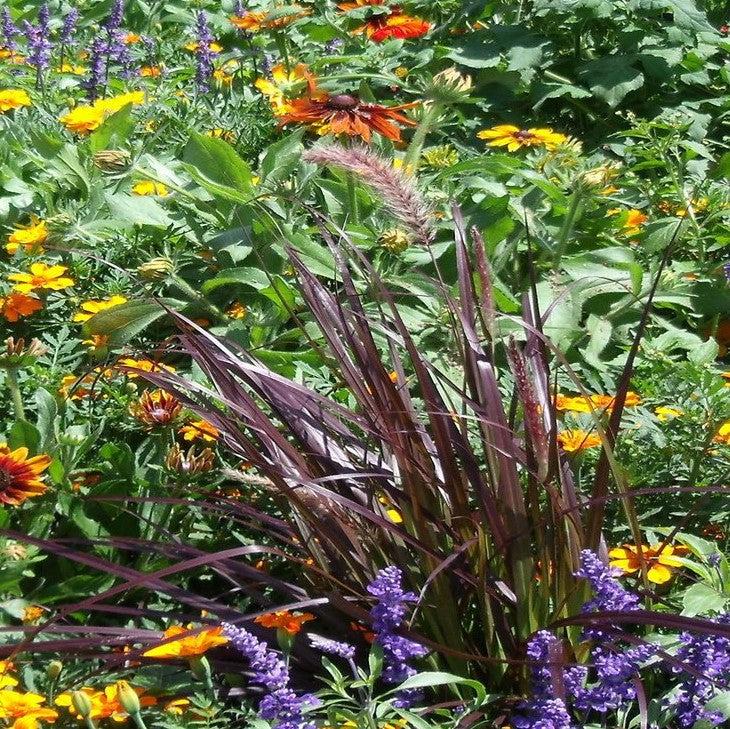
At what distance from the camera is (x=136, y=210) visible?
292cm

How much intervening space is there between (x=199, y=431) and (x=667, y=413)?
81 centimetres

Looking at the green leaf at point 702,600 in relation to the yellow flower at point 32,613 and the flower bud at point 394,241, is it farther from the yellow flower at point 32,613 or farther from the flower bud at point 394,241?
the flower bud at point 394,241

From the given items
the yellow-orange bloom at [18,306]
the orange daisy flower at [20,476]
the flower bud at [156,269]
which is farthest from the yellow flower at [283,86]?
the orange daisy flower at [20,476]

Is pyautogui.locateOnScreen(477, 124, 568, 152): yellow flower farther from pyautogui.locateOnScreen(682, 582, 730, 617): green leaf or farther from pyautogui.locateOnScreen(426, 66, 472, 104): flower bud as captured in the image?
pyautogui.locateOnScreen(682, 582, 730, 617): green leaf


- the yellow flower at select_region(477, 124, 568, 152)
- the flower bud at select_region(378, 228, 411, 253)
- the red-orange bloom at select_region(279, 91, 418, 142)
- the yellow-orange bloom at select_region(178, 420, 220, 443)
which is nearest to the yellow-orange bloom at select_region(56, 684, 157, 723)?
the yellow-orange bloom at select_region(178, 420, 220, 443)

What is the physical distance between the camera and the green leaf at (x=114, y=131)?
3121 millimetres

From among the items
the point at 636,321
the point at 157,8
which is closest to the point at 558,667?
the point at 636,321

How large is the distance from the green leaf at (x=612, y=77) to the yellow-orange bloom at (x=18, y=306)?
188cm

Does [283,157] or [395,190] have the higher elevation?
[395,190]

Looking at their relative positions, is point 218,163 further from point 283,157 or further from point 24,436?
point 24,436

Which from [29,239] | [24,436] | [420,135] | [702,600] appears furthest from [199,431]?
[420,135]

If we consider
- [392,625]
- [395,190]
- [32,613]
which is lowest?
[32,613]

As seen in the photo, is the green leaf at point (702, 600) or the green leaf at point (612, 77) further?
the green leaf at point (612, 77)

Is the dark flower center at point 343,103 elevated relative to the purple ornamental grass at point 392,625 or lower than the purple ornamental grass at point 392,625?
elevated
